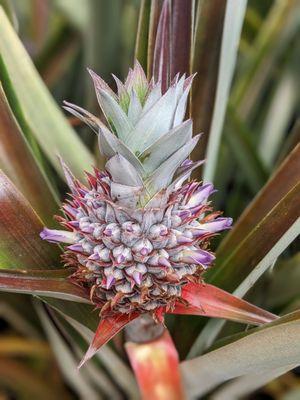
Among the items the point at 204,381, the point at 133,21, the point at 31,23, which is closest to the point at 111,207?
the point at 204,381

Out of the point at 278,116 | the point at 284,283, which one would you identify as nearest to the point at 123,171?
the point at 284,283

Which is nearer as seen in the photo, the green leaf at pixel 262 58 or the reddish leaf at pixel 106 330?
the reddish leaf at pixel 106 330

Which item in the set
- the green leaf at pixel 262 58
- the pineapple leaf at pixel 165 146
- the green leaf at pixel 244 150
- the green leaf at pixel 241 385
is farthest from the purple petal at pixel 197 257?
the green leaf at pixel 262 58

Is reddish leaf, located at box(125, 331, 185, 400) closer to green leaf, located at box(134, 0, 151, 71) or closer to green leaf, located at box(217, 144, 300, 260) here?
green leaf, located at box(217, 144, 300, 260)

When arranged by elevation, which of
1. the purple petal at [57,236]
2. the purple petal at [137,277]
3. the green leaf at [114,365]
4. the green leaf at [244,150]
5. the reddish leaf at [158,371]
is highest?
the green leaf at [244,150]

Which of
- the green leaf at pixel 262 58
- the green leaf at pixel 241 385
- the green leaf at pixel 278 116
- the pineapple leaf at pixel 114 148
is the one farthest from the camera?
the green leaf at pixel 278 116

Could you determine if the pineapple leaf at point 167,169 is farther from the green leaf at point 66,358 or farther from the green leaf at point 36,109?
the green leaf at point 66,358

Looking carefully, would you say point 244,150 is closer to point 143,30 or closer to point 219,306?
point 143,30
